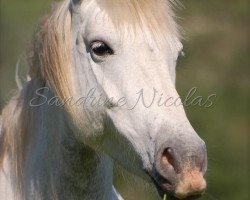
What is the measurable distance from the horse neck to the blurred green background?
131 millimetres

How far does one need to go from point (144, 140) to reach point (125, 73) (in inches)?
11.2

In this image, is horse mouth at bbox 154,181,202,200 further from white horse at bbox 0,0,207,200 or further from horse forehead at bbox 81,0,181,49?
horse forehead at bbox 81,0,181,49

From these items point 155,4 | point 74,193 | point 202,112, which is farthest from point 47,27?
point 202,112

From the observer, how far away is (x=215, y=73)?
49.8ft

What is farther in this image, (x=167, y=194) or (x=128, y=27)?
(x=128, y=27)

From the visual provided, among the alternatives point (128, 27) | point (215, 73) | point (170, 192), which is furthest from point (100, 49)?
point (215, 73)

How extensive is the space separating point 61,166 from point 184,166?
30.0 inches

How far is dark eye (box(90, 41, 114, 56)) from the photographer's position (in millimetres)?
2977

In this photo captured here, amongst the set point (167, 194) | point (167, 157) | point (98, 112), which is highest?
point (98, 112)

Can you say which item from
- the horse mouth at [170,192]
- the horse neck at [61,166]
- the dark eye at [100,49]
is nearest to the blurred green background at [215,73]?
the horse neck at [61,166]

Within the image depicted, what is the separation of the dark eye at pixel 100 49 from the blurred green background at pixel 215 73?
474 mm

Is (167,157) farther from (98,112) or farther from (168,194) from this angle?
(98,112)

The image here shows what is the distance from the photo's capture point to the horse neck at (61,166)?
10.6ft

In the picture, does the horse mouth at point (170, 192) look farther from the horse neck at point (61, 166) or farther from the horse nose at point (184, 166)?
the horse neck at point (61, 166)
